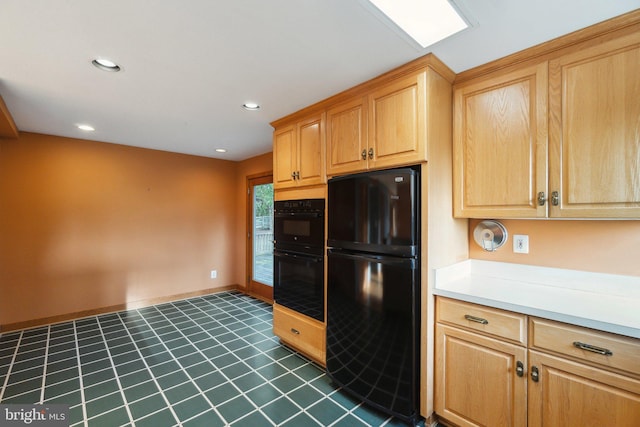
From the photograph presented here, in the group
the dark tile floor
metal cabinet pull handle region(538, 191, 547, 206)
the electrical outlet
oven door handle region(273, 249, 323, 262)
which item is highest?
metal cabinet pull handle region(538, 191, 547, 206)

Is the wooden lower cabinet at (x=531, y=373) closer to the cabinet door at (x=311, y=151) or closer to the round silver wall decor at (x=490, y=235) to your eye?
the round silver wall decor at (x=490, y=235)

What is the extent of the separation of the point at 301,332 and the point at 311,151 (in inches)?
64.5

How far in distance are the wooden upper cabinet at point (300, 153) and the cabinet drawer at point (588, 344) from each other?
1680 millimetres

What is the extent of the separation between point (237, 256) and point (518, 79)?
455 cm

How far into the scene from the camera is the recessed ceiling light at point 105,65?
5.82ft

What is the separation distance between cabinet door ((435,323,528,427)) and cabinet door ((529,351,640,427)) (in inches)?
2.4

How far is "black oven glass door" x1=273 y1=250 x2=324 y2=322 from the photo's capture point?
93.9 inches

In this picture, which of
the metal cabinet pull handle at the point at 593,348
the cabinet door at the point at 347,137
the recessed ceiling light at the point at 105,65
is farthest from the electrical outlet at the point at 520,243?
the recessed ceiling light at the point at 105,65

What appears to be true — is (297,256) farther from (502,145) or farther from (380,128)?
(502,145)

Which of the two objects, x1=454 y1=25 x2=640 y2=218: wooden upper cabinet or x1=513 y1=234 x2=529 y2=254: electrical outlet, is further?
x1=513 y1=234 x2=529 y2=254: electrical outlet

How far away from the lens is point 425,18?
140cm

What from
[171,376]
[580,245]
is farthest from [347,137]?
[171,376]

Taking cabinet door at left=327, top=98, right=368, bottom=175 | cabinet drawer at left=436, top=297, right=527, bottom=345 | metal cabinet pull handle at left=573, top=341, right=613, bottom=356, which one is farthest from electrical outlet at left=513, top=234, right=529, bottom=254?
cabinet door at left=327, top=98, right=368, bottom=175

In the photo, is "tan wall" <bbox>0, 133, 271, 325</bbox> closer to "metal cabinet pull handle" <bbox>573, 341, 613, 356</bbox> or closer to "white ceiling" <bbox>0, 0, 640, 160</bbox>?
"white ceiling" <bbox>0, 0, 640, 160</bbox>
